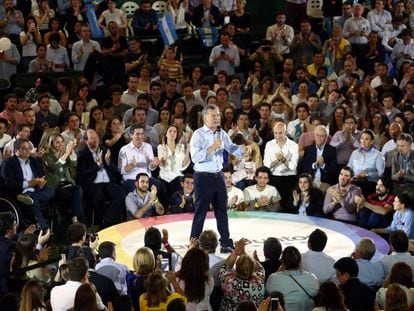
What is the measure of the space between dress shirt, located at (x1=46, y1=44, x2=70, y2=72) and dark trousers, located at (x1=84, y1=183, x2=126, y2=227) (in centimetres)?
Result: 370

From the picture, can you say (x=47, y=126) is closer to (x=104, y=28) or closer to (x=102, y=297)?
(x=104, y=28)

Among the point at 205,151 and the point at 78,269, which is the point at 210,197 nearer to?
the point at 205,151

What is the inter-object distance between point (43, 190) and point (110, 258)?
133 inches

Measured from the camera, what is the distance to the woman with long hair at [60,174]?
13.1 meters

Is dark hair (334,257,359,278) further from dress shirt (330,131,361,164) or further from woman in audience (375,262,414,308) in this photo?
dress shirt (330,131,361,164)

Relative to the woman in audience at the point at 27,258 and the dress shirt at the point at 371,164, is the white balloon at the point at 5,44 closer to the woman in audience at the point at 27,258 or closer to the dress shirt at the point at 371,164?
the dress shirt at the point at 371,164

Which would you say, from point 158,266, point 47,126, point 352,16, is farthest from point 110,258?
point 352,16

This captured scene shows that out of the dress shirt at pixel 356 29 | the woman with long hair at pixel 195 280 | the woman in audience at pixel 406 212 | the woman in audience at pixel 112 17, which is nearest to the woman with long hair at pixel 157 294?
the woman with long hair at pixel 195 280

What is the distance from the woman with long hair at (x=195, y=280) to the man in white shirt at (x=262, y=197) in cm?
399

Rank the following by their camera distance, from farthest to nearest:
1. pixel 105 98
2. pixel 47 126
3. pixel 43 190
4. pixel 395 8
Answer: pixel 395 8
pixel 105 98
pixel 47 126
pixel 43 190

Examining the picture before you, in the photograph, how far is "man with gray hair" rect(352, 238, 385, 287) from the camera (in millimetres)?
9938

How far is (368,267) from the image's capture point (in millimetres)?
9977

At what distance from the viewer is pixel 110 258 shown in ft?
32.1

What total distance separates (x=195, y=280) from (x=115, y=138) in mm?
5168
